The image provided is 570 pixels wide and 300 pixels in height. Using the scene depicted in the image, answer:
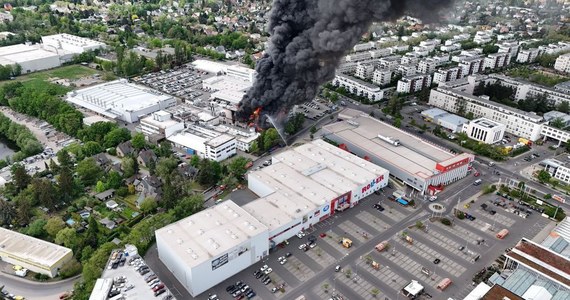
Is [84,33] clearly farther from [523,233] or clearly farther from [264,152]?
[523,233]

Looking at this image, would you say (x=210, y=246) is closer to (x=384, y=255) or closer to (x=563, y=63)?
(x=384, y=255)

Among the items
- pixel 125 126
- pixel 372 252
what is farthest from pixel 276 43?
pixel 125 126

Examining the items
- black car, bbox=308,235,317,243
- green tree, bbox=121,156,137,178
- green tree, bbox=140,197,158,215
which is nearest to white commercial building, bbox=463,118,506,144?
black car, bbox=308,235,317,243

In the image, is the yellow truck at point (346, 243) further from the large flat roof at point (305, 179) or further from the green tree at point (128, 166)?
the green tree at point (128, 166)

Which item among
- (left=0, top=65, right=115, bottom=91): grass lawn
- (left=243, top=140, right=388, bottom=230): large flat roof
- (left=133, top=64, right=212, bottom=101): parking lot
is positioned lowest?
(left=133, top=64, right=212, bottom=101): parking lot

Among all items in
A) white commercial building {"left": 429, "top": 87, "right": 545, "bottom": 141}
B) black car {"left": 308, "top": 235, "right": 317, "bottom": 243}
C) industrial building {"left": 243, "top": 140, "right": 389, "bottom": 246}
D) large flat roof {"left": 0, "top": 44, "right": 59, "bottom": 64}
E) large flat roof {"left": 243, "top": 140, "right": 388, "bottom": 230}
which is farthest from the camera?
large flat roof {"left": 0, "top": 44, "right": 59, "bottom": 64}

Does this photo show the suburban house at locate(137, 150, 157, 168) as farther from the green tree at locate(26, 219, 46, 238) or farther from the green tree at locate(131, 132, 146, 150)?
the green tree at locate(26, 219, 46, 238)
